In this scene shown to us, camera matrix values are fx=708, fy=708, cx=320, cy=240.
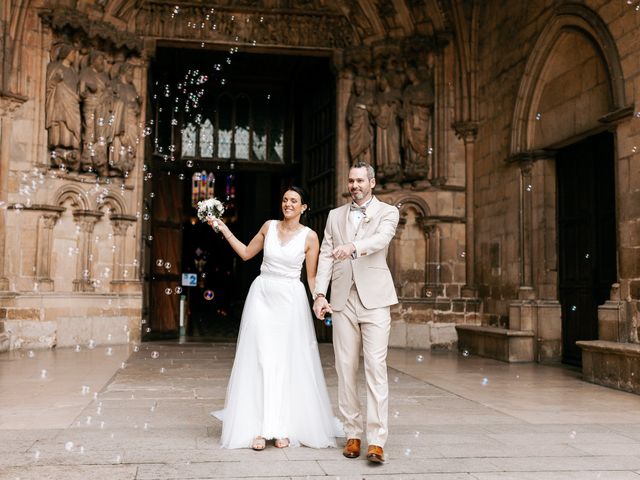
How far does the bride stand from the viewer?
4262 millimetres

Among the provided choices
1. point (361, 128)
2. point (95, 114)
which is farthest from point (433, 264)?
point (95, 114)

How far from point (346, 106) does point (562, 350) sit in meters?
5.67

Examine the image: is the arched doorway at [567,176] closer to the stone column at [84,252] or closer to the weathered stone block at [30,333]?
the stone column at [84,252]

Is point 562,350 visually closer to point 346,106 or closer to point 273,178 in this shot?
point 346,106

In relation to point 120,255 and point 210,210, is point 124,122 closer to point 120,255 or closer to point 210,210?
point 120,255

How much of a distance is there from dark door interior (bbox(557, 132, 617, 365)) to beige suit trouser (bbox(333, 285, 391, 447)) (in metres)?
5.46

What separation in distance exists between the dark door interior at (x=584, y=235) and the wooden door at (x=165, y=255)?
24.6 ft

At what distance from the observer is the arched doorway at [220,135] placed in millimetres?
13578

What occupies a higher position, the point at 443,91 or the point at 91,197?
the point at 443,91

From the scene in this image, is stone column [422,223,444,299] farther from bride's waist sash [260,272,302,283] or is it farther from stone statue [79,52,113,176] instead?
bride's waist sash [260,272,302,283]

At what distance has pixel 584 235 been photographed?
9195mm

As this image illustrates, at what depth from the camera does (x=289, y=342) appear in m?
4.47

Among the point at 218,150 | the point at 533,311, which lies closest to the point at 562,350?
the point at 533,311

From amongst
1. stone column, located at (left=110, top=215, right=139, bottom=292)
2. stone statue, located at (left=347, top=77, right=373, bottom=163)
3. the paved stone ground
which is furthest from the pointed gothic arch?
stone column, located at (left=110, top=215, right=139, bottom=292)
